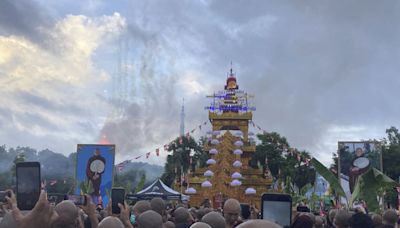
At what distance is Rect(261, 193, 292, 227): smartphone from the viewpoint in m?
6.54

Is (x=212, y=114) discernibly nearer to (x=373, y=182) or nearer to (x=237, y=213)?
A: (x=373, y=182)

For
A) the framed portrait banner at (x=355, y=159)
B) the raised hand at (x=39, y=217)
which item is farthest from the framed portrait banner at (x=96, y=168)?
the raised hand at (x=39, y=217)

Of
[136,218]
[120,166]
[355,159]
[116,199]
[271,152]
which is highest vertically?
[271,152]

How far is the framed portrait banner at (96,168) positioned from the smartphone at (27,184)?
12993mm

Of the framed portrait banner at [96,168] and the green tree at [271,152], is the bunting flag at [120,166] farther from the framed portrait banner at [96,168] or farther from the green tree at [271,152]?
the green tree at [271,152]

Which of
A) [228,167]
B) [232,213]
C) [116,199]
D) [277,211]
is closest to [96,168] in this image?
[116,199]

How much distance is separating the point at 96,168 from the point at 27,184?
1337 centimetres

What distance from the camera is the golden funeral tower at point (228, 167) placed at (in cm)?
4822

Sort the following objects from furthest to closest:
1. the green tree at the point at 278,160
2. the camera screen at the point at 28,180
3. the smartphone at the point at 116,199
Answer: the green tree at the point at 278,160
the smartphone at the point at 116,199
the camera screen at the point at 28,180

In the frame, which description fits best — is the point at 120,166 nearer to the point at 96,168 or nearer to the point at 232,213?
A: the point at 96,168

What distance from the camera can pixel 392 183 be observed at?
42.9 ft

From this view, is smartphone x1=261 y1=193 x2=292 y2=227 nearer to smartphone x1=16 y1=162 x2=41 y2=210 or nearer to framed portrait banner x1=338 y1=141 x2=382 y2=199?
smartphone x1=16 y1=162 x2=41 y2=210

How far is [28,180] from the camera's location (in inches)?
207

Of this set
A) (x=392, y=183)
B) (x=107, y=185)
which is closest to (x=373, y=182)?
(x=392, y=183)
